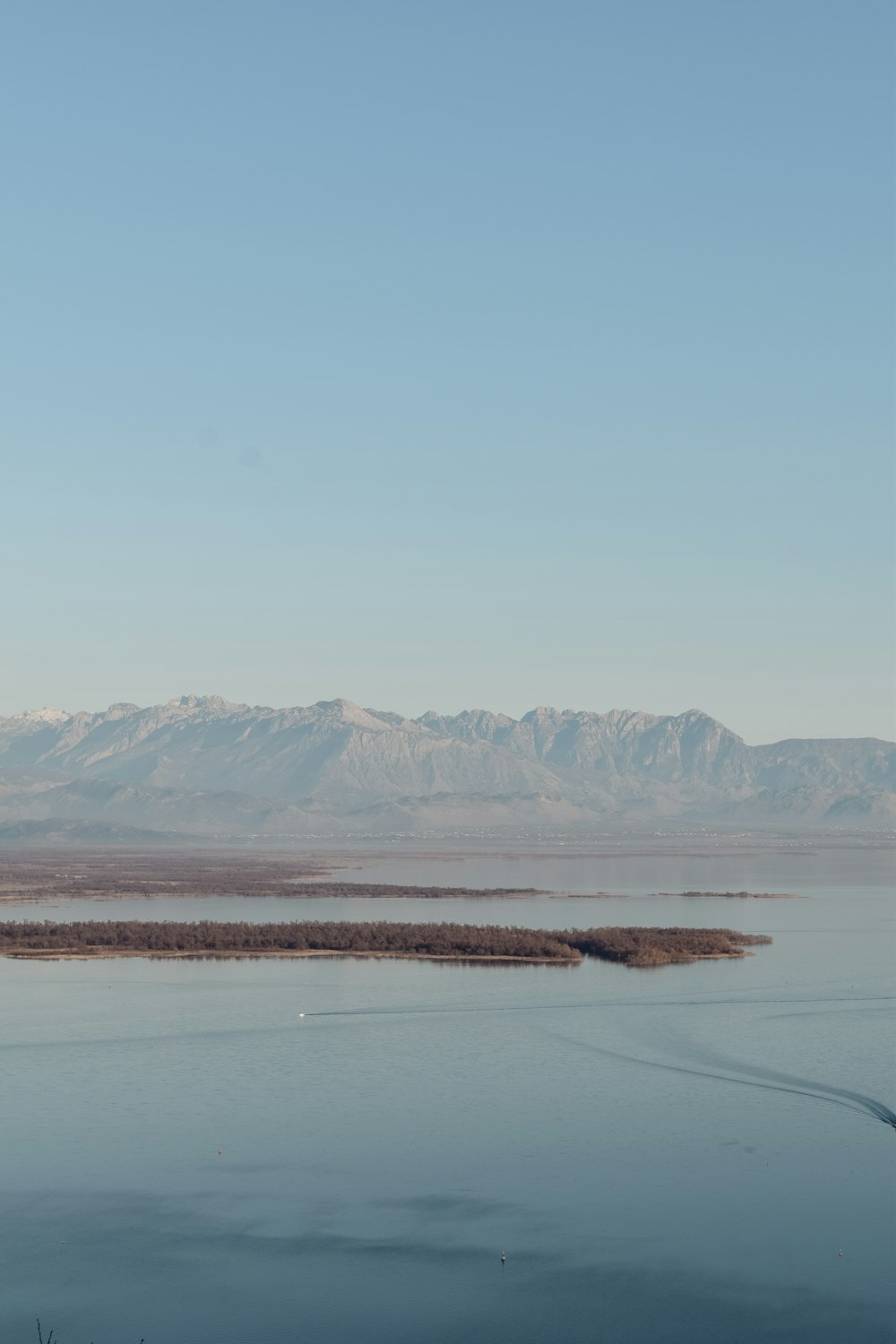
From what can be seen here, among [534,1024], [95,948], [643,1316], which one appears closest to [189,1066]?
[534,1024]

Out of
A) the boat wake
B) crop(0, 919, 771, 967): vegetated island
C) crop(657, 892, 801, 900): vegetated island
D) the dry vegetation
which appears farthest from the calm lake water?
the dry vegetation

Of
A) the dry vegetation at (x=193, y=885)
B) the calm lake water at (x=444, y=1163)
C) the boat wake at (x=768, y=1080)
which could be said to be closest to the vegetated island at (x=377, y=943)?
the calm lake water at (x=444, y=1163)

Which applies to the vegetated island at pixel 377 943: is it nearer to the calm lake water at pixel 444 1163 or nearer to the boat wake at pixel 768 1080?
the calm lake water at pixel 444 1163

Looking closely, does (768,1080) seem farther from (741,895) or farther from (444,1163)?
(741,895)

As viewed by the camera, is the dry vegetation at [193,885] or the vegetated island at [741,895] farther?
the dry vegetation at [193,885]

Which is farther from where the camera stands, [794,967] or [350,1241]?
[794,967]

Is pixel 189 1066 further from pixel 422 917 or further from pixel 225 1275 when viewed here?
pixel 422 917

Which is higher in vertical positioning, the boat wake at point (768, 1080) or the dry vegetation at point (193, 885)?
the dry vegetation at point (193, 885)
